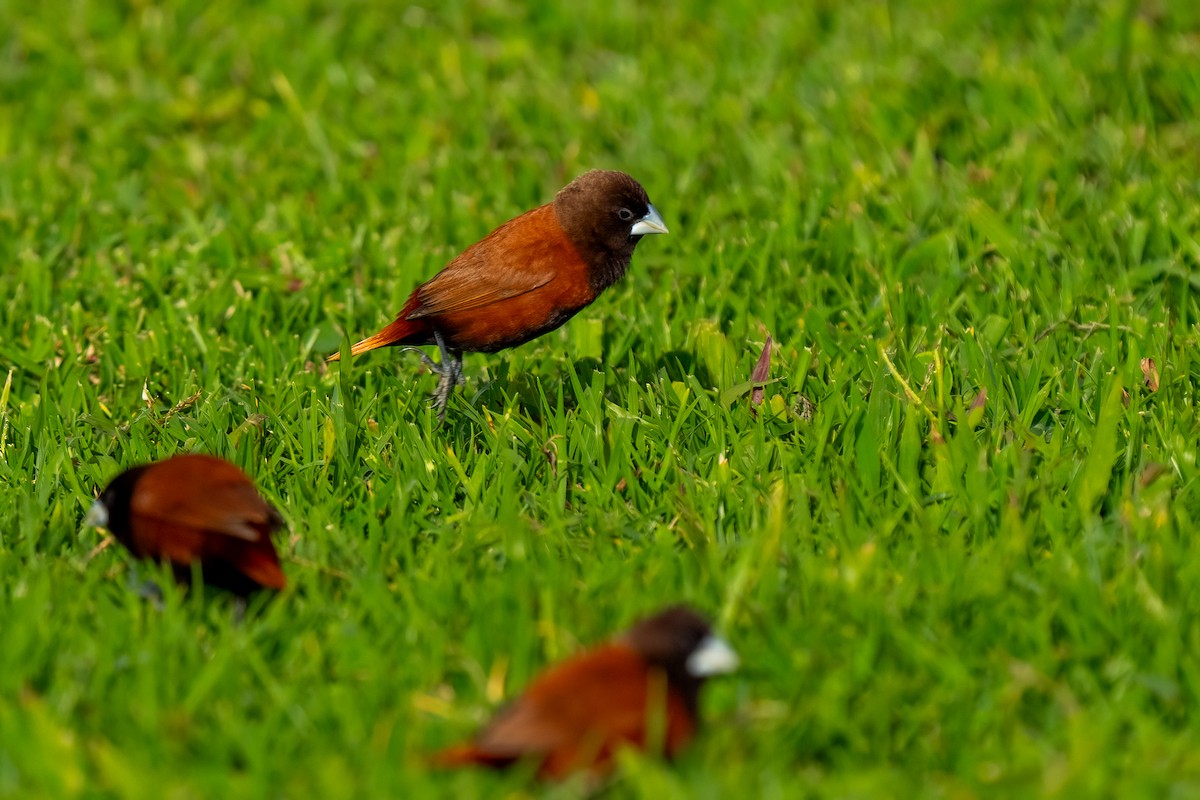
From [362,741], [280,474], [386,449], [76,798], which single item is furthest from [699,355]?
[76,798]

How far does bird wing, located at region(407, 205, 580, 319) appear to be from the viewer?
17.1 ft

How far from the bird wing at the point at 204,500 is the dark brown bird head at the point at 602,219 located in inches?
65.3

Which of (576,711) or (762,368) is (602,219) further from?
(576,711)

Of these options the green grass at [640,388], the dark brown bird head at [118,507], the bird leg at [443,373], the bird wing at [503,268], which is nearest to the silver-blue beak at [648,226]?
the bird wing at [503,268]

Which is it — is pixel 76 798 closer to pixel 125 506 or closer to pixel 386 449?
pixel 125 506

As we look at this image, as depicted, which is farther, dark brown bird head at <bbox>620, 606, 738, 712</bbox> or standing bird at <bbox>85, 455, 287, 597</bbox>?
standing bird at <bbox>85, 455, 287, 597</bbox>

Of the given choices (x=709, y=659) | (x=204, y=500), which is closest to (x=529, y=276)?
(x=204, y=500)

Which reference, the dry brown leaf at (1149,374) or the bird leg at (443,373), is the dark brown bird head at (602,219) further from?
the dry brown leaf at (1149,374)

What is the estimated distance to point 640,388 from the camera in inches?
210

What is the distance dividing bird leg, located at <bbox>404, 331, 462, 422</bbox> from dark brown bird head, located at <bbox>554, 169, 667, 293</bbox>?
543mm

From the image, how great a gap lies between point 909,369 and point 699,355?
76cm

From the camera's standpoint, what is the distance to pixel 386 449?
5.00 metres

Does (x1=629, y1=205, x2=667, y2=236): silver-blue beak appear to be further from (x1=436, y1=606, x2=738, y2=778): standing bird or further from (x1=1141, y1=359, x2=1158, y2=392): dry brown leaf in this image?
(x1=436, y1=606, x2=738, y2=778): standing bird

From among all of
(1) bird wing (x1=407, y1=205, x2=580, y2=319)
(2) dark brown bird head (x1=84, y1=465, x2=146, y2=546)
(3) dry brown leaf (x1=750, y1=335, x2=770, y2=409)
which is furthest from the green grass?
(1) bird wing (x1=407, y1=205, x2=580, y2=319)
